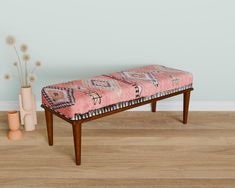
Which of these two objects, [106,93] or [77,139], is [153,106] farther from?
[77,139]

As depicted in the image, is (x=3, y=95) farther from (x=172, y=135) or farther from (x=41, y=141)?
(x=172, y=135)

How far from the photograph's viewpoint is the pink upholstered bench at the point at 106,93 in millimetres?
2250

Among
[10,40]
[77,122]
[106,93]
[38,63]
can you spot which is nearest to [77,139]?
[77,122]

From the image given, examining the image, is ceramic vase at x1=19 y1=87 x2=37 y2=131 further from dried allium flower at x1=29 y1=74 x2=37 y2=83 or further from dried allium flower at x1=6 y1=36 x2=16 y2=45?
dried allium flower at x1=6 y1=36 x2=16 y2=45

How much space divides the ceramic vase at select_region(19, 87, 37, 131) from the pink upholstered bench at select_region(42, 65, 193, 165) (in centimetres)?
33

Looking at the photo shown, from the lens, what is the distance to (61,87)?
242cm

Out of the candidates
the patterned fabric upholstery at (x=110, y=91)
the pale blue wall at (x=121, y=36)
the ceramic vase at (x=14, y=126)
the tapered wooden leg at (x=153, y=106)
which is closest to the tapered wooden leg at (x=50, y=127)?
the patterned fabric upholstery at (x=110, y=91)

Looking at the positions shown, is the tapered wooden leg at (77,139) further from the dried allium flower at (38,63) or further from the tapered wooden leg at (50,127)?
the dried allium flower at (38,63)

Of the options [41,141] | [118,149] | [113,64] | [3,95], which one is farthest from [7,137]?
[113,64]

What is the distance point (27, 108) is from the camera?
2795mm

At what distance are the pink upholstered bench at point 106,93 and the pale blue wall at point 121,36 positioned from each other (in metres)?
0.38

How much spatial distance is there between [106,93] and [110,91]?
4cm

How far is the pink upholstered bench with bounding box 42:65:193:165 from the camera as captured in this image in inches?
88.6

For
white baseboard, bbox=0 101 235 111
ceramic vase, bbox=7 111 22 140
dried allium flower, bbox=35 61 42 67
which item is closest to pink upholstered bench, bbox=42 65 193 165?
ceramic vase, bbox=7 111 22 140
